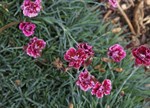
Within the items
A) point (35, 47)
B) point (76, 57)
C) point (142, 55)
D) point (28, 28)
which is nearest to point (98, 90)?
point (76, 57)

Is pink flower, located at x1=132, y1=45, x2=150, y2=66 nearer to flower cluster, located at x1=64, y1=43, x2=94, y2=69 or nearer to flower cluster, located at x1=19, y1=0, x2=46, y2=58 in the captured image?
flower cluster, located at x1=64, y1=43, x2=94, y2=69

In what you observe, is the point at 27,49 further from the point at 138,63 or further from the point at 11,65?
the point at 138,63

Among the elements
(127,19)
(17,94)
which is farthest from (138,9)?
(17,94)

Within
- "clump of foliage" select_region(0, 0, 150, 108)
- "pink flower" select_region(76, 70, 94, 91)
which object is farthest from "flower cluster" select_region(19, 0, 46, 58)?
"pink flower" select_region(76, 70, 94, 91)

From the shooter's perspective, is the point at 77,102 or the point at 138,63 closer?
the point at 138,63

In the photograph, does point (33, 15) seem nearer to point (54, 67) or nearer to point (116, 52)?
point (54, 67)

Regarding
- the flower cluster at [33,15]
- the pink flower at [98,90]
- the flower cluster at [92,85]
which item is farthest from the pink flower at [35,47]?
the pink flower at [98,90]
